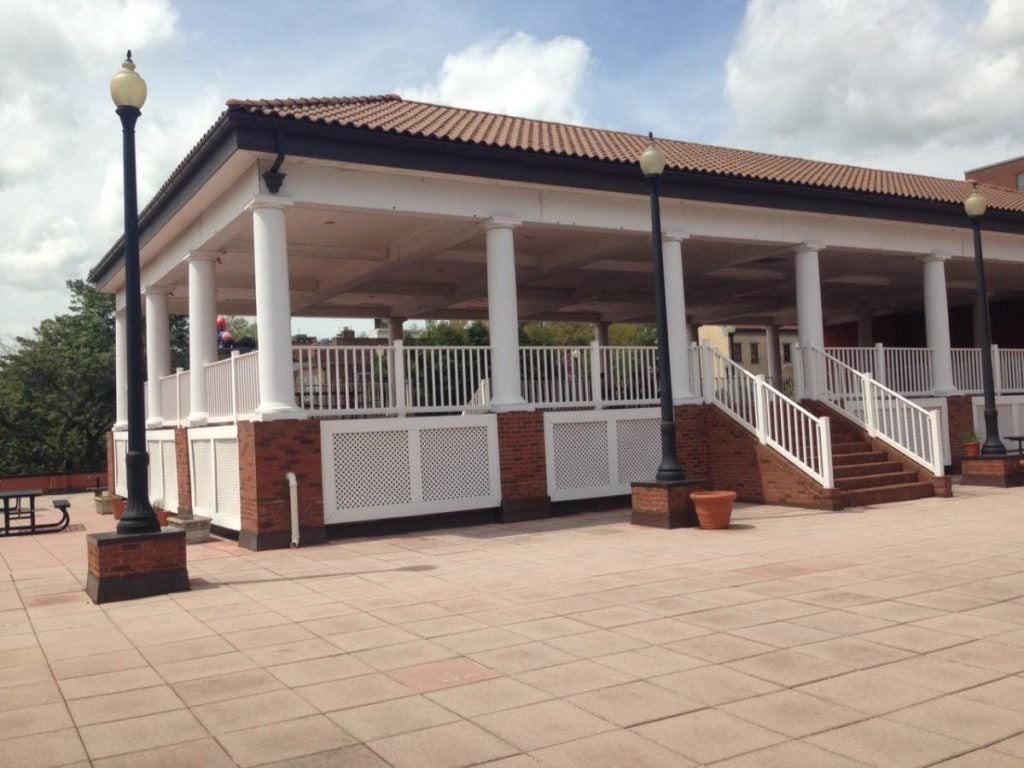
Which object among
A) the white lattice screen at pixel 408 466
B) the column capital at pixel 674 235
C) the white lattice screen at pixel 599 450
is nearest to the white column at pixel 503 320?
the white lattice screen at pixel 408 466

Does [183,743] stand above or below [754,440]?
below

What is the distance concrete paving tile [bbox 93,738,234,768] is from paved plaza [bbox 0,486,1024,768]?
0.01 m

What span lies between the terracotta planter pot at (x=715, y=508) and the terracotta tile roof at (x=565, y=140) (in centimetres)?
527

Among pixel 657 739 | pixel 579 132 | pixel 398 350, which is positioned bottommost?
pixel 657 739

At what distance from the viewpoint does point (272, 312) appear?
1110cm

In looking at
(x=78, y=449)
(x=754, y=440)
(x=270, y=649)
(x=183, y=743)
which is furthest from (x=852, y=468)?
(x=78, y=449)

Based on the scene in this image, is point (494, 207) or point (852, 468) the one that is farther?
point (852, 468)

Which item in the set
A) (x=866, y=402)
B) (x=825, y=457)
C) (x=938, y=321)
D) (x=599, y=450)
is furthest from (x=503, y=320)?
(x=938, y=321)

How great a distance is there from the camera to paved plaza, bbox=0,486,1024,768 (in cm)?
410

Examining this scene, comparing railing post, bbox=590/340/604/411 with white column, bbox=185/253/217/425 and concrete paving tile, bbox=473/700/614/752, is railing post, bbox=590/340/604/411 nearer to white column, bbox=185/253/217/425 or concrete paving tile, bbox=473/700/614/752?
white column, bbox=185/253/217/425

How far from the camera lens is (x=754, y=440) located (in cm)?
1376

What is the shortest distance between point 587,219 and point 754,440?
420 cm

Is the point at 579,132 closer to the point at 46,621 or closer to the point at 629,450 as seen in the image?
the point at 629,450

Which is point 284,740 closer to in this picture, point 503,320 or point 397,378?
point 397,378
